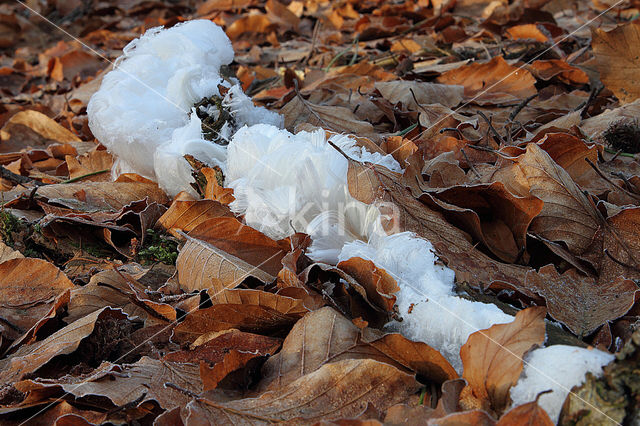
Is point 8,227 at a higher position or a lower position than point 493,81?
lower

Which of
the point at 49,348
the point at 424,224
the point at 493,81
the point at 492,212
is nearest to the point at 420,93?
the point at 493,81

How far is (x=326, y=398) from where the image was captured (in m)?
1.16

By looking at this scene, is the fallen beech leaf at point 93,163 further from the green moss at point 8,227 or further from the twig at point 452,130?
the twig at point 452,130

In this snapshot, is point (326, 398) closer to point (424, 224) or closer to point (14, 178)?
point (424, 224)

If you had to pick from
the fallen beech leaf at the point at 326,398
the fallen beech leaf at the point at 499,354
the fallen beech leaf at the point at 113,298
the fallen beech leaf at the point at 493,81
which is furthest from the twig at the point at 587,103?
the fallen beech leaf at the point at 113,298

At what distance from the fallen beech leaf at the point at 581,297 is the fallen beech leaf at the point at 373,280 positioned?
1.10 feet

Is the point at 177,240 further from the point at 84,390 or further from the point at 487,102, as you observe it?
the point at 487,102

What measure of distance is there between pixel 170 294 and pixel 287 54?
9.88 feet

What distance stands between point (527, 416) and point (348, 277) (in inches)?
21.0

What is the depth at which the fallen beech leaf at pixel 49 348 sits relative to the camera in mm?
1391

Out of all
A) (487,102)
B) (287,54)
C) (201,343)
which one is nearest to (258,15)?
(287,54)

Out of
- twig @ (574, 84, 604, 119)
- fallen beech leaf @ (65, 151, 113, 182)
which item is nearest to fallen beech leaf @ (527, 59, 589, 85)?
twig @ (574, 84, 604, 119)

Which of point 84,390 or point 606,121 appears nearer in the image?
point 84,390

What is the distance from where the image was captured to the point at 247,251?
5.29 ft
